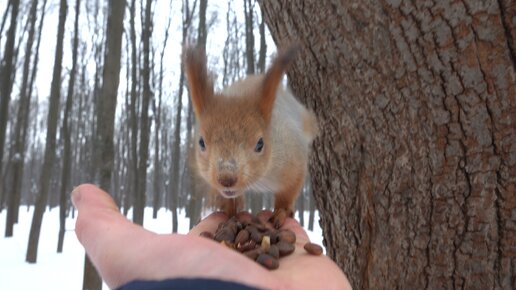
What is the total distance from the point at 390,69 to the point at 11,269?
10.8m

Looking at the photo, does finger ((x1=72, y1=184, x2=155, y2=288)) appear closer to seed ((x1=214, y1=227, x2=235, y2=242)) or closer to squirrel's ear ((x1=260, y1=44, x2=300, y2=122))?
seed ((x1=214, y1=227, x2=235, y2=242))

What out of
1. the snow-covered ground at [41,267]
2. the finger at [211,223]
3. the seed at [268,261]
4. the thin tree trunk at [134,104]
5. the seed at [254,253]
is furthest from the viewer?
the thin tree trunk at [134,104]

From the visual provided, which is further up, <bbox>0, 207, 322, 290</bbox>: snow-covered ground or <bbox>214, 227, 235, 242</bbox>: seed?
<bbox>214, 227, 235, 242</bbox>: seed

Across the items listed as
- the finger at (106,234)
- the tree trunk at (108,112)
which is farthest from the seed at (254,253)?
the tree trunk at (108,112)

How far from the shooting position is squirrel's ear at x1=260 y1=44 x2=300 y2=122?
1933 millimetres

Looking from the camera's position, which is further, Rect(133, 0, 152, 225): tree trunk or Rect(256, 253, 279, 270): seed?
Rect(133, 0, 152, 225): tree trunk

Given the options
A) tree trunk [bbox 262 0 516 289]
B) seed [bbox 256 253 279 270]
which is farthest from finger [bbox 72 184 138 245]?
tree trunk [bbox 262 0 516 289]

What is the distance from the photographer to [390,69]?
73.4 inches

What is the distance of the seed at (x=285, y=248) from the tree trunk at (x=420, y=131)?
42 centimetres

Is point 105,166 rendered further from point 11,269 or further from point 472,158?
point 11,269

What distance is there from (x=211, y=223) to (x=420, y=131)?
3.22 feet

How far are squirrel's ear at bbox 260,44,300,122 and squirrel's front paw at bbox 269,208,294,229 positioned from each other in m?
0.44

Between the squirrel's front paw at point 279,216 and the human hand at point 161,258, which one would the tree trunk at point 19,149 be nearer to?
the squirrel's front paw at point 279,216

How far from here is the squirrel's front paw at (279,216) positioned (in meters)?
2.27
